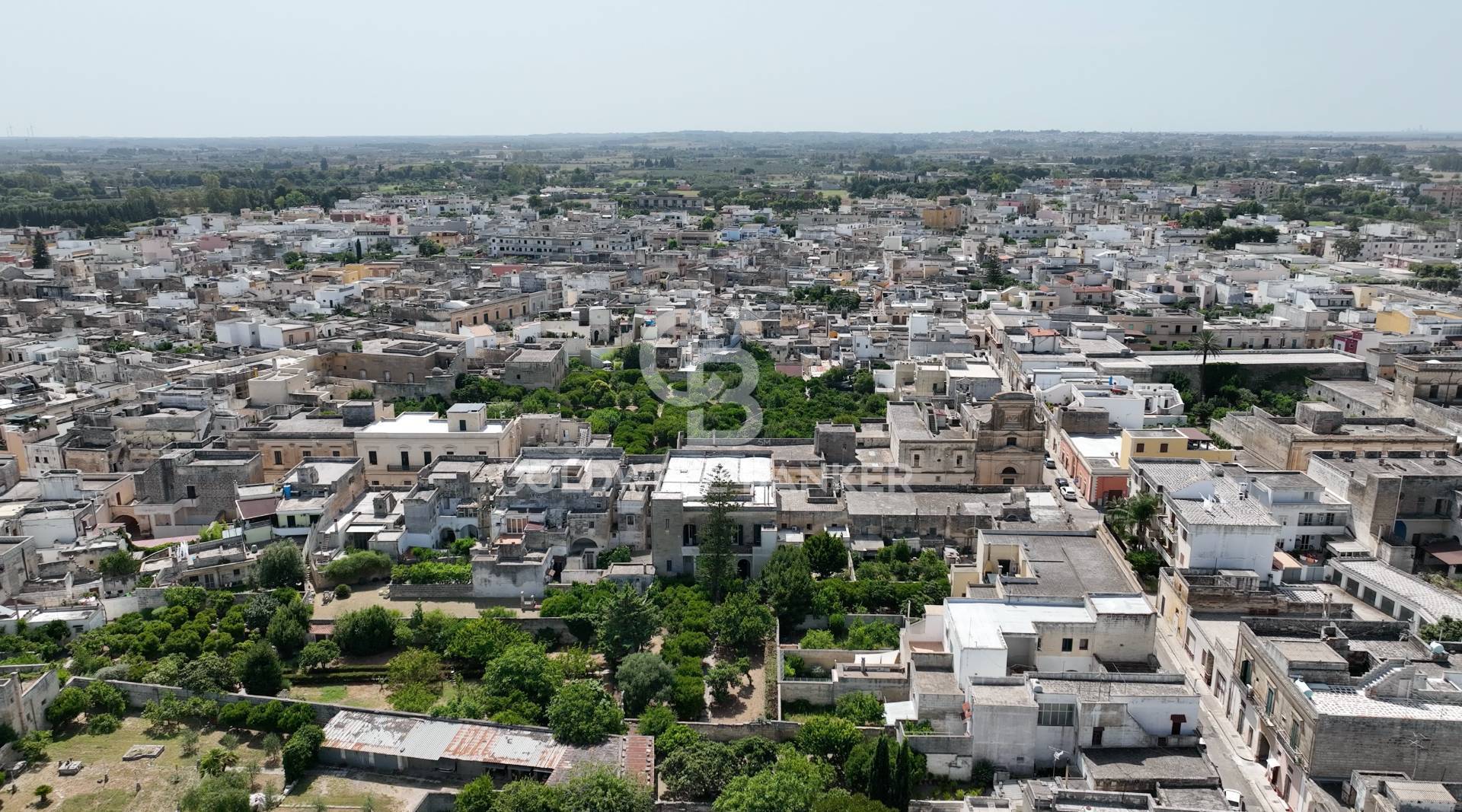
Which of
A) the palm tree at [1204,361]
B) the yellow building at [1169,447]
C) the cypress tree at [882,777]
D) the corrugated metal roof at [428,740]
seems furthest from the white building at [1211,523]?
the corrugated metal roof at [428,740]

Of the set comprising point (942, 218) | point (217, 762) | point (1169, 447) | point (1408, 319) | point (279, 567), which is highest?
point (942, 218)

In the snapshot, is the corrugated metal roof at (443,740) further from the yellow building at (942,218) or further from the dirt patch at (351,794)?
the yellow building at (942,218)

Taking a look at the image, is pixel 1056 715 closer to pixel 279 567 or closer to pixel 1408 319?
pixel 279 567

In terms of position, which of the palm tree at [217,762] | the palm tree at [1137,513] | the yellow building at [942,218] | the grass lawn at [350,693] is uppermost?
the yellow building at [942,218]

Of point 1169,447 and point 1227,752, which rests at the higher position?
point 1169,447

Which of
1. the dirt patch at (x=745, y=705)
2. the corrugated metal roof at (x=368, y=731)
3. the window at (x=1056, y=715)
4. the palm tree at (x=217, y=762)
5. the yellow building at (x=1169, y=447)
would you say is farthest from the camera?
the yellow building at (x=1169, y=447)

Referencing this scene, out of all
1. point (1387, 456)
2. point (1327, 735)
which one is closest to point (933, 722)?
point (1327, 735)

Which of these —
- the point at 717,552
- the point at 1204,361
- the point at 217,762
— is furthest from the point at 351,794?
the point at 1204,361
